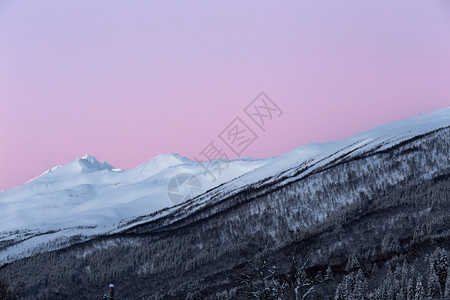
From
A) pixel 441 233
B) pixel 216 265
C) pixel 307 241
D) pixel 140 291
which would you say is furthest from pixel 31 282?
pixel 441 233

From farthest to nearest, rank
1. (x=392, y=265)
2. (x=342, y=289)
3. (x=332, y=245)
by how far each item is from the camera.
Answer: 1. (x=332, y=245)
2. (x=392, y=265)
3. (x=342, y=289)

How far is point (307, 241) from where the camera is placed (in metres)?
180

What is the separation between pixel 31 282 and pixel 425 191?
16138 centimetres

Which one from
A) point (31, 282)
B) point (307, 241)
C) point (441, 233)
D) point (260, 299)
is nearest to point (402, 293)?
point (441, 233)

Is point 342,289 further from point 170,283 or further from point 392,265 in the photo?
point 170,283

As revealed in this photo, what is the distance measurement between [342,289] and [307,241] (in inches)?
2961

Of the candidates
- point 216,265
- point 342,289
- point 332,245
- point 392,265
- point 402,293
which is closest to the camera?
point 402,293

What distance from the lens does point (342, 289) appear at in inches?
4117

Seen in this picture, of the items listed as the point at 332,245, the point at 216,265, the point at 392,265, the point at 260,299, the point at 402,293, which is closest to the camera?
the point at 260,299

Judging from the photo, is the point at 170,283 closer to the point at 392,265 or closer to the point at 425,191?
the point at 392,265

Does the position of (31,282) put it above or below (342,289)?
above

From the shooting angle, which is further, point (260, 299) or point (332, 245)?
point (332, 245)

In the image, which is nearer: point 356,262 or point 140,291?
point 356,262

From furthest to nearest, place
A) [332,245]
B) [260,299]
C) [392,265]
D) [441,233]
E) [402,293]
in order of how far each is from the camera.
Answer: [332,245]
[441,233]
[392,265]
[402,293]
[260,299]
